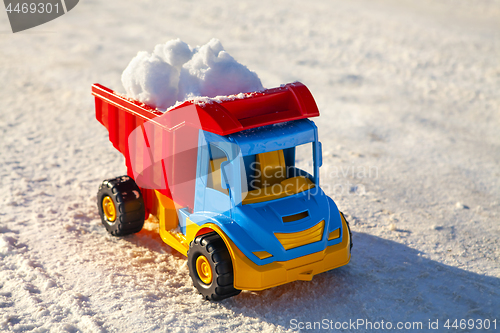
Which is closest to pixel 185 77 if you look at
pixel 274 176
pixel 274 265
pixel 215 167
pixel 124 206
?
pixel 215 167

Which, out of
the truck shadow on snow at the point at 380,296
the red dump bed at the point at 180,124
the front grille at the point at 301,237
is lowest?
the truck shadow on snow at the point at 380,296

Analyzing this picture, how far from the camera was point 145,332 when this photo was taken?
14.0 ft

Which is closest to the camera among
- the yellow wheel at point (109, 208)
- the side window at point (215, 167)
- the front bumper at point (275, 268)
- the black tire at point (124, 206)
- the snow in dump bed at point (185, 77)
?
the front bumper at point (275, 268)

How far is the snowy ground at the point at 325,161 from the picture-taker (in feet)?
15.4

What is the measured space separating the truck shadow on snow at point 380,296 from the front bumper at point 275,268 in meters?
0.34

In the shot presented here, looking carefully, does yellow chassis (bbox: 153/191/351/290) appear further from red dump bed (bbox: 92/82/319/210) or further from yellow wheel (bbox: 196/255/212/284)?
red dump bed (bbox: 92/82/319/210)

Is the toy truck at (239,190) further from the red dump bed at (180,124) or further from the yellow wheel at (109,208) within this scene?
the yellow wheel at (109,208)

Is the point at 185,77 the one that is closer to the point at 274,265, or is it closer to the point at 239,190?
the point at 239,190

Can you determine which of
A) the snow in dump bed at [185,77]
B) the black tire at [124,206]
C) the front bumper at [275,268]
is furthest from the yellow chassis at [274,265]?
the snow in dump bed at [185,77]

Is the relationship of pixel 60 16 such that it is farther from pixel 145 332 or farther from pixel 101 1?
pixel 145 332

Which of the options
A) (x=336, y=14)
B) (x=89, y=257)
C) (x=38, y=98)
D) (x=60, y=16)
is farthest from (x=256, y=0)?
(x=89, y=257)

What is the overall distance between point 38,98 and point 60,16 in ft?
19.0

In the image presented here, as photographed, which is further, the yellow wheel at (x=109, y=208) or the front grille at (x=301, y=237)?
the yellow wheel at (x=109, y=208)

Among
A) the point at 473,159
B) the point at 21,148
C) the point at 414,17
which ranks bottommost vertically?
the point at 473,159
